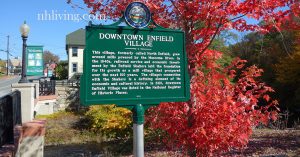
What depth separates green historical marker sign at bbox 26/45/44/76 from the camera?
21500 millimetres

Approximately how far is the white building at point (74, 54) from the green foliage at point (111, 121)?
3758 centimetres

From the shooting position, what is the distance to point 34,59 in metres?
21.7

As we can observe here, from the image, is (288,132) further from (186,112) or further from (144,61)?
(144,61)

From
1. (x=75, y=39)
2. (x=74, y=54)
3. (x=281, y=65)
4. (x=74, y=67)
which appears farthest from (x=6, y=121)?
(x=75, y=39)

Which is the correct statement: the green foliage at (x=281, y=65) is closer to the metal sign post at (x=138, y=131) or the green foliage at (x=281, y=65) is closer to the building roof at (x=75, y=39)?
the metal sign post at (x=138, y=131)

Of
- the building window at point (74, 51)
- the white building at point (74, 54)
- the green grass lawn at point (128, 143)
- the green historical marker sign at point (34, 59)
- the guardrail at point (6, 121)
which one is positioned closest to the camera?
the guardrail at point (6, 121)

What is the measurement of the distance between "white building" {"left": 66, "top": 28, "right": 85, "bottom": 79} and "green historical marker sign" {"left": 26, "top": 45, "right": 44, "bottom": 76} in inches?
1368

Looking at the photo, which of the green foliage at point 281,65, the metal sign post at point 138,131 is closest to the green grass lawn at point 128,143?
the metal sign post at point 138,131

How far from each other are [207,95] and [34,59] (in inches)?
716

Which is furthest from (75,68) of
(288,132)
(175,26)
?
(175,26)

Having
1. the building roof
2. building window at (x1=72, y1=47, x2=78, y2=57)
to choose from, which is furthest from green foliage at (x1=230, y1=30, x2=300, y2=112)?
building window at (x1=72, y1=47, x2=78, y2=57)

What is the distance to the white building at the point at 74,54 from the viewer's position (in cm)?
5775

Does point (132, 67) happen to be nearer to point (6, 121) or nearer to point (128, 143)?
point (6, 121)

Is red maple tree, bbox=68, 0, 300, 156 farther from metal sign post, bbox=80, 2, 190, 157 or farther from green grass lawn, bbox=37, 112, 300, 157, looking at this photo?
green grass lawn, bbox=37, 112, 300, 157
